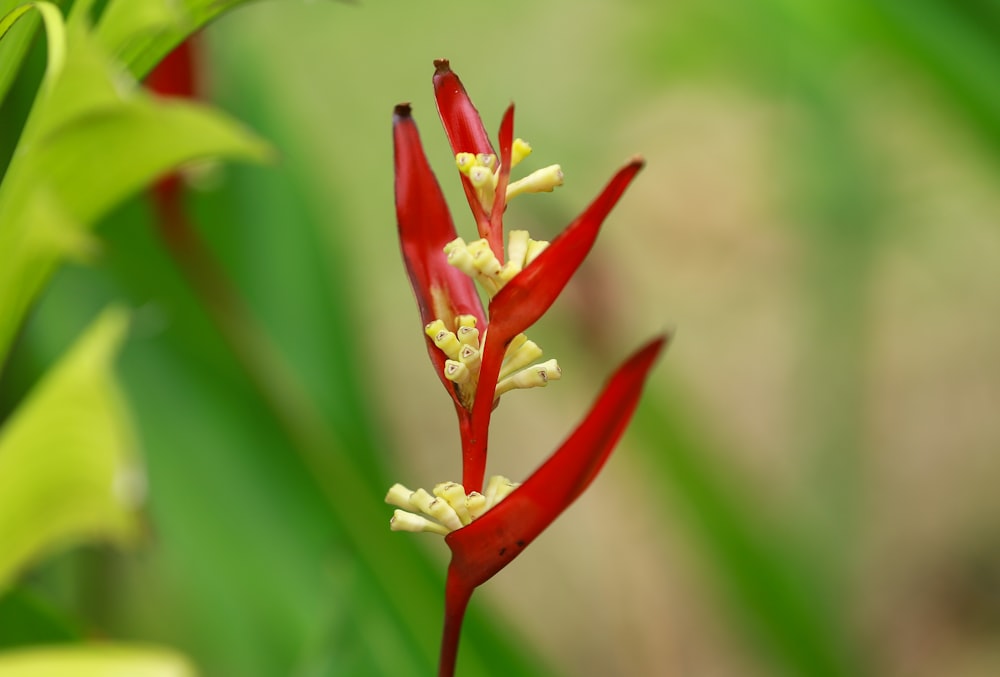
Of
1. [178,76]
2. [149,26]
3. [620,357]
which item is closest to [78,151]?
[149,26]

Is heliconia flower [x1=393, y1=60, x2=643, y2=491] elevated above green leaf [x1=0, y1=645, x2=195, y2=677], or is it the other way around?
heliconia flower [x1=393, y1=60, x2=643, y2=491]

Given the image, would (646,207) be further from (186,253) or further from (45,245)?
(45,245)

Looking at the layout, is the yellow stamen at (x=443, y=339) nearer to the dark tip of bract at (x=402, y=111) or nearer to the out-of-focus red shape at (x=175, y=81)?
the dark tip of bract at (x=402, y=111)

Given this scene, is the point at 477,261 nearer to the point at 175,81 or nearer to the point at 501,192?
the point at 501,192

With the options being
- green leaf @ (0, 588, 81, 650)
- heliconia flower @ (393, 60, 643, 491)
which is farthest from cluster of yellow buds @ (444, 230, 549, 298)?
green leaf @ (0, 588, 81, 650)

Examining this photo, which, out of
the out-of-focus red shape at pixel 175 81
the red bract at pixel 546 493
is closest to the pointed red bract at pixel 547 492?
the red bract at pixel 546 493

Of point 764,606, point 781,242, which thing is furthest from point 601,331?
point 781,242

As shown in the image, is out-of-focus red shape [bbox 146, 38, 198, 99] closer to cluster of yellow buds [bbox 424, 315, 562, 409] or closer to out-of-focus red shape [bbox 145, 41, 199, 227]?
out-of-focus red shape [bbox 145, 41, 199, 227]
